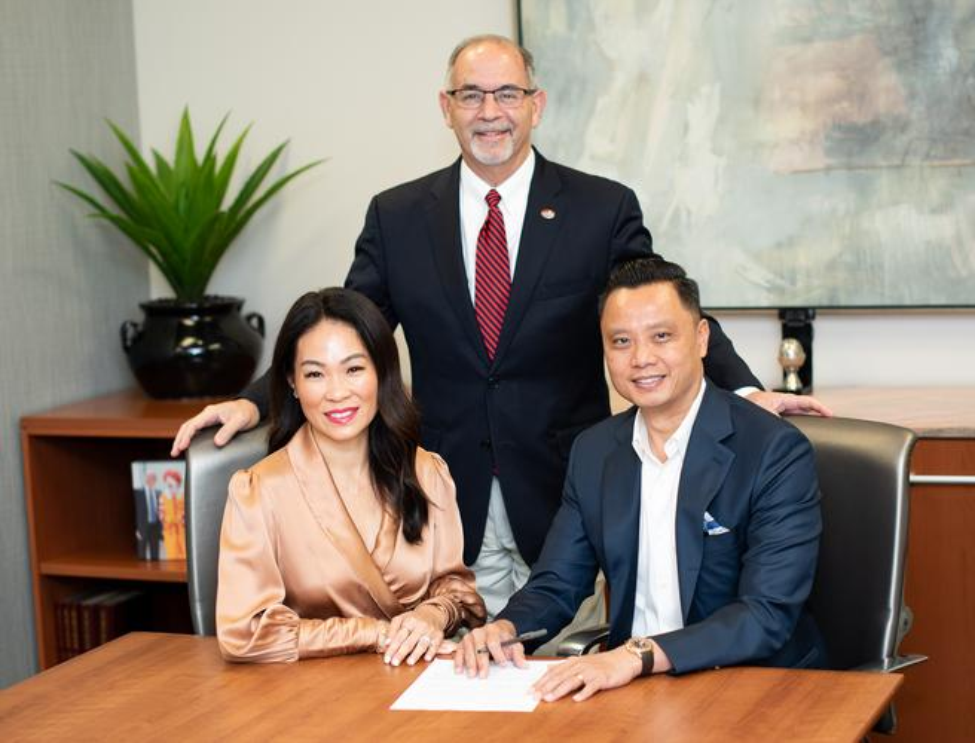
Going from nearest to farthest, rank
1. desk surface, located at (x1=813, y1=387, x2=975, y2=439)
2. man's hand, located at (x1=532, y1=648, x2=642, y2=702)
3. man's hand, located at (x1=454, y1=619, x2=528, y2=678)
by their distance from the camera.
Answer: man's hand, located at (x1=532, y1=648, x2=642, y2=702) < man's hand, located at (x1=454, y1=619, x2=528, y2=678) < desk surface, located at (x1=813, y1=387, x2=975, y2=439)

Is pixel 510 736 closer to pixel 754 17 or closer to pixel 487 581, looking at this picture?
pixel 487 581

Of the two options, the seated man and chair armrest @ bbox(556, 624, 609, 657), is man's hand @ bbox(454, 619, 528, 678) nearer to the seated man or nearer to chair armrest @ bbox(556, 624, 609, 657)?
the seated man

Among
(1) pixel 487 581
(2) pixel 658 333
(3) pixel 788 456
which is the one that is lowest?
(1) pixel 487 581

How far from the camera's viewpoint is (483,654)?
2236 mm

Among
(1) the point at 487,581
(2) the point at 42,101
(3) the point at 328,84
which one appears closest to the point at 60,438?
(2) the point at 42,101

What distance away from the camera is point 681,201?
12.6ft

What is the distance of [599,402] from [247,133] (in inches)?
66.2

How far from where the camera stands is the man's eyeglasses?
2.90 metres

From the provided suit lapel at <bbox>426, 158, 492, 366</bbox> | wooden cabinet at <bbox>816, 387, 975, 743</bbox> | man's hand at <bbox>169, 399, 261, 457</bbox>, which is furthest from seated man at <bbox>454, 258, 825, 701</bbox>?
wooden cabinet at <bbox>816, 387, 975, 743</bbox>

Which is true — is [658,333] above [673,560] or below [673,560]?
above

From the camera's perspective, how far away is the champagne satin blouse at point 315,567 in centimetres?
236

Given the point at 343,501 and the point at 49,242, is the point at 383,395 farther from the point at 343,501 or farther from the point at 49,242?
the point at 49,242

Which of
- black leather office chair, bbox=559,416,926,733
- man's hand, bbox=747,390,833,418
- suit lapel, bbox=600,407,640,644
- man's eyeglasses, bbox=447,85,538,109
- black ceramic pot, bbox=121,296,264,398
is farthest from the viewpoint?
black ceramic pot, bbox=121,296,264,398

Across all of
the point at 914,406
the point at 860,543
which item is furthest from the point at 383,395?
the point at 914,406
